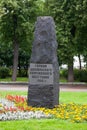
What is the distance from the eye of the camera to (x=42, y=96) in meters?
14.9

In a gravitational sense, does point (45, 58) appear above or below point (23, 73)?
above

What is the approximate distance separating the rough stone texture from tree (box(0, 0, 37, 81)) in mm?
19474

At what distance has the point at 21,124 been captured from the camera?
35.8ft

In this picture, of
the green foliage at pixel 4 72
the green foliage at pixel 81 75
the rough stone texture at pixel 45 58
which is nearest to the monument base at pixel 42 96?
the rough stone texture at pixel 45 58

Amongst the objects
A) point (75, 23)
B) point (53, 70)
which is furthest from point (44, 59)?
point (75, 23)

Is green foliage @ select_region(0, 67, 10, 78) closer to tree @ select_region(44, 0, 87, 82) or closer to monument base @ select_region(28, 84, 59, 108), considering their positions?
tree @ select_region(44, 0, 87, 82)

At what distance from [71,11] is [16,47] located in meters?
6.28

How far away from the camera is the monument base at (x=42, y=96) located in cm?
1483

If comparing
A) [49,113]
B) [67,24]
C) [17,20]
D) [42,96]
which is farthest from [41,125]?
[17,20]

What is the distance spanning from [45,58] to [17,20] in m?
21.3

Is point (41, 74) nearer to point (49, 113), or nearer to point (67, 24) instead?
point (49, 113)

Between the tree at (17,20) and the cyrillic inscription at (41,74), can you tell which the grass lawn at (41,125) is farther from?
the tree at (17,20)

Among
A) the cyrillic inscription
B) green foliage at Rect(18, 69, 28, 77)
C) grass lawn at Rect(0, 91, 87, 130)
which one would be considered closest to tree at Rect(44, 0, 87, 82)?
green foliage at Rect(18, 69, 28, 77)

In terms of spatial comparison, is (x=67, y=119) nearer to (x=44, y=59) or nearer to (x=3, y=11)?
(x=44, y=59)
